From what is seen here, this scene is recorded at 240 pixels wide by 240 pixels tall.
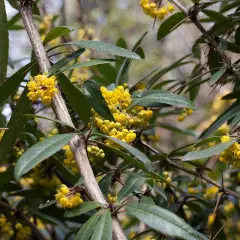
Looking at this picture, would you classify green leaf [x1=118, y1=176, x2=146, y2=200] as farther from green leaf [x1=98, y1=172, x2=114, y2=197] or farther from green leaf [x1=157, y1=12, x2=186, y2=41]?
green leaf [x1=157, y1=12, x2=186, y2=41]

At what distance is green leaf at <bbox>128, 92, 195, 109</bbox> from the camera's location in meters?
0.92

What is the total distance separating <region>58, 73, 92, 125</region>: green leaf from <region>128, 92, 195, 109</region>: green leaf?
103 millimetres

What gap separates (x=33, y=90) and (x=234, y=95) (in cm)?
51

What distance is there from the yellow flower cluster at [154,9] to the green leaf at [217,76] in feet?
0.69

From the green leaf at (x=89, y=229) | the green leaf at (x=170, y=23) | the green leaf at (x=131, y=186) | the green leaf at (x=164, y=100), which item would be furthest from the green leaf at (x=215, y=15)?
the green leaf at (x=89, y=229)

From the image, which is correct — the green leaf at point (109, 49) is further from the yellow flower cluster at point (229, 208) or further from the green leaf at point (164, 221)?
the yellow flower cluster at point (229, 208)

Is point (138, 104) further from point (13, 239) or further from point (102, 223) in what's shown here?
point (13, 239)

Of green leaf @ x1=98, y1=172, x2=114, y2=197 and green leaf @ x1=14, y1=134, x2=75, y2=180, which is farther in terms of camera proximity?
green leaf @ x1=98, y1=172, x2=114, y2=197

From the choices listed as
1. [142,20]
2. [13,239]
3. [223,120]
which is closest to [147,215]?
[223,120]

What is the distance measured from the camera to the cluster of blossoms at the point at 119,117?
845mm

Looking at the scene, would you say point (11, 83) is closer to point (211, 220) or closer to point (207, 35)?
point (207, 35)

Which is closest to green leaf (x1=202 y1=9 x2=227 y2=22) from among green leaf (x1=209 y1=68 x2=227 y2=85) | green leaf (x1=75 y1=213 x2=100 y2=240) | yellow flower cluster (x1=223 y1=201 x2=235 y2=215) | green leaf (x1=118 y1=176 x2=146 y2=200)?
green leaf (x1=209 y1=68 x2=227 y2=85)

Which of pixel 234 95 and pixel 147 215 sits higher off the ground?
pixel 234 95

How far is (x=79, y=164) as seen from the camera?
80 centimetres
